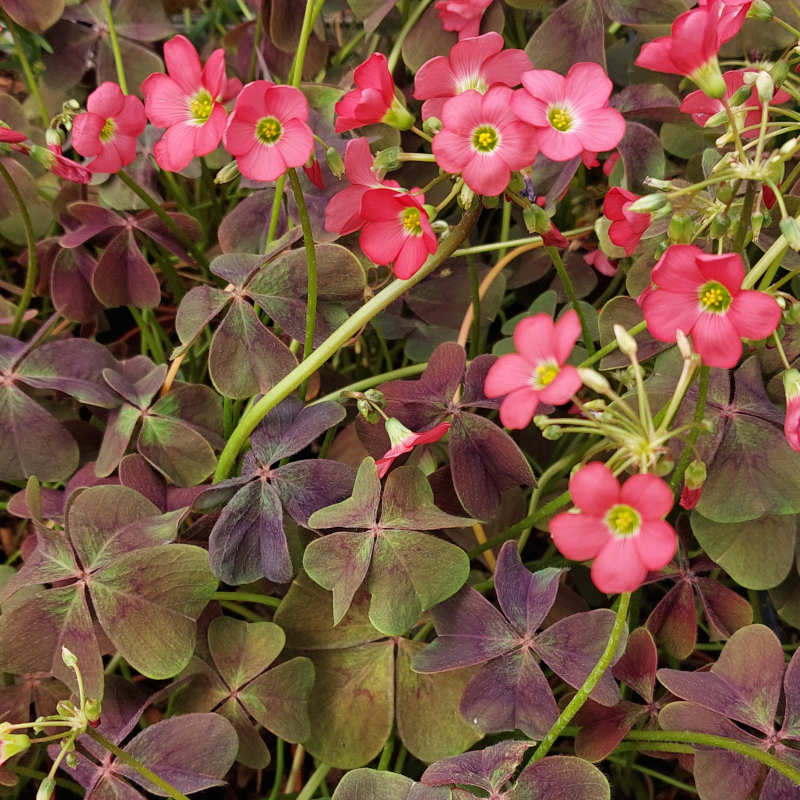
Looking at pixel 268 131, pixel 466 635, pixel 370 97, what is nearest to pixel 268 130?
pixel 268 131

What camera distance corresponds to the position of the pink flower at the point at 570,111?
801 millimetres

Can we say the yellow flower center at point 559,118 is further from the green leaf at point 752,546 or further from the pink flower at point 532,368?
the green leaf at point 752,546

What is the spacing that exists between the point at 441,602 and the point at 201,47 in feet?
4.20

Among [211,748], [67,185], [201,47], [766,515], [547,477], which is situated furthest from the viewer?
[201,47]

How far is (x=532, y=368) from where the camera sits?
0.72 meters

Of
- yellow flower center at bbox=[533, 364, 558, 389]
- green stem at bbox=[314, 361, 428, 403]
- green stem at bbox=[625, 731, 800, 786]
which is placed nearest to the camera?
yellow flower center at bbox=[533, 364, 558, 389]

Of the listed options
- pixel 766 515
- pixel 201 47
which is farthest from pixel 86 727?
pixel 201 47

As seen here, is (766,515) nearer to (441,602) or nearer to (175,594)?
(441,602)

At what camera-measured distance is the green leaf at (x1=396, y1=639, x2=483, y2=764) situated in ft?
3.31

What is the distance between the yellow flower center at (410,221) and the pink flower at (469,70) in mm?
141

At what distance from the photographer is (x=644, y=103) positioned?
1269 millimetres

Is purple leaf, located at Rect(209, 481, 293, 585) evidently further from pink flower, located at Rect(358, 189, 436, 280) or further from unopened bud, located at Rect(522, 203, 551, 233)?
unopened bud, located at Rect(522, 203, 551, 233)

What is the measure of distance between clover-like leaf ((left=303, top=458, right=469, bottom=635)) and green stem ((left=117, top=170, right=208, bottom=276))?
0.55 m

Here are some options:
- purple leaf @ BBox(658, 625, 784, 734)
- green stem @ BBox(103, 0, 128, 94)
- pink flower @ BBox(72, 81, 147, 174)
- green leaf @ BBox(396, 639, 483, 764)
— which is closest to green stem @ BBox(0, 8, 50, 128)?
green stem @ BBox(103, 0, 128, 94)
